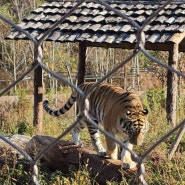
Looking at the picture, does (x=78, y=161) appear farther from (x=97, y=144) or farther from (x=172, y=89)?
(x=172, y=89)

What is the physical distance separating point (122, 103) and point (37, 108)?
120 inches

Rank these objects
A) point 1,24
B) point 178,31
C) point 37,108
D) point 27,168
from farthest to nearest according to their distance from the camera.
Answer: point 1,24, point 37,108, point 178,31, point 27,168

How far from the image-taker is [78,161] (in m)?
4.70

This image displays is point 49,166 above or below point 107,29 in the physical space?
below

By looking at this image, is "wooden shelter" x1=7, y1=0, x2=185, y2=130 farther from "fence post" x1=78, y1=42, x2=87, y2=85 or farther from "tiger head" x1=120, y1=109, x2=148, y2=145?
"tiger head" x1=120, y1=109, x2=148, y2=145

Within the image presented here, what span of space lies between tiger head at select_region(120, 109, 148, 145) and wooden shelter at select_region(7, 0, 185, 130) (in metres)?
1.63

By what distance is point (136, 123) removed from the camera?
4754 millimetres

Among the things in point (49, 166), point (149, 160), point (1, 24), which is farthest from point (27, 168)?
point (1, 24)

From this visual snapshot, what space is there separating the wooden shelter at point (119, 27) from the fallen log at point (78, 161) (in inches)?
74.4

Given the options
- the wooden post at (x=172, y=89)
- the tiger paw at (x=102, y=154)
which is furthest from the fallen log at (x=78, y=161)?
the wooden post at (x=172, y=89)

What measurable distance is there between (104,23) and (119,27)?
29 centimetres

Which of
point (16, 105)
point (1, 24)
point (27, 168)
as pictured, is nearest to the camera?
point (27, 168)

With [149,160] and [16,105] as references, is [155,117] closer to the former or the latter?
Answer: [149,160]

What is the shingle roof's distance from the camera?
21.3ft
